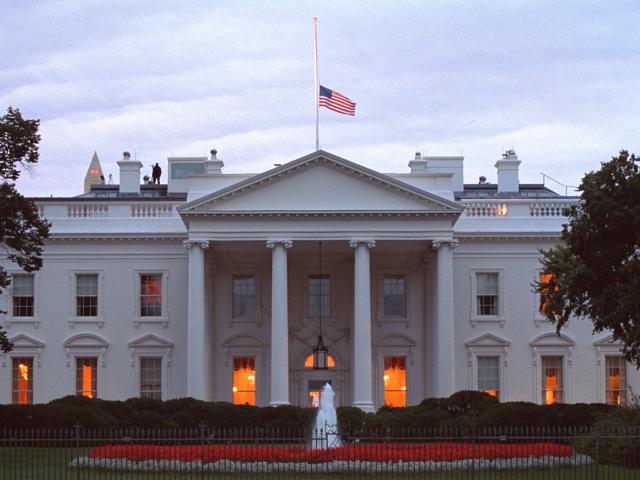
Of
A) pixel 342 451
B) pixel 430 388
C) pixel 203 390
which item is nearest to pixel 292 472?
pixel 342 451

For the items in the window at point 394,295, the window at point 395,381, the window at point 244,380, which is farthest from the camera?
the window at point 394,295

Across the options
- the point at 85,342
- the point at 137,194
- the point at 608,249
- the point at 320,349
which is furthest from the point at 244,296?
the point at 608,249

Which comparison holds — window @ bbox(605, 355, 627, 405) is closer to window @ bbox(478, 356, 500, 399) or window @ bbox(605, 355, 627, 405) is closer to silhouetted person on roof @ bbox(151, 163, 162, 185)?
window @ bbox(478, 356, 500, 399)

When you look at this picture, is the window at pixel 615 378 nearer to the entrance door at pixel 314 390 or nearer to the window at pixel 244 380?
the entrance door at pixel 314 390

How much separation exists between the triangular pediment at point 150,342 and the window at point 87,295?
2.11 meters

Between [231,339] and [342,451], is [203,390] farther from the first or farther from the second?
[342,451]

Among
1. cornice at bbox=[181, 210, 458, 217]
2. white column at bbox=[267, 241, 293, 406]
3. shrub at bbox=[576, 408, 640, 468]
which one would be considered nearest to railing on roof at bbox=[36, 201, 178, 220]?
cornice at bbox=[181, 210, 458, 217]

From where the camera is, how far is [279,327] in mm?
48000

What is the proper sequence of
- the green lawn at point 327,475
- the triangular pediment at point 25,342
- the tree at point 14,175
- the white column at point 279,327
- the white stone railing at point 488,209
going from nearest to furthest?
the green lawn at point 327,475 < the tree at point 14,175 < the white column at point 279,327 < the triangular pediment at point 25,342 < the white stone railing at point 488,209

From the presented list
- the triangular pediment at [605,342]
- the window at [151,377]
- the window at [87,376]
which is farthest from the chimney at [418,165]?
the window at [87,376]

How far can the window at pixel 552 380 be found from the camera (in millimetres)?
52438

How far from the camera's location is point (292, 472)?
28.4 meters

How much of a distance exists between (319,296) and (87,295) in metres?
10.0

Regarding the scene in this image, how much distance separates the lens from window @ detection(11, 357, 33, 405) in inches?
2061
